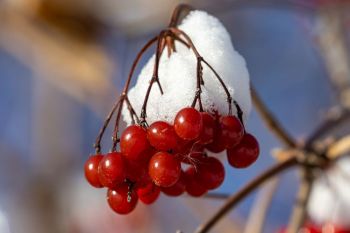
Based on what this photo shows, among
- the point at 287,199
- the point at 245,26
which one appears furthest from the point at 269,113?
the point at 245,26

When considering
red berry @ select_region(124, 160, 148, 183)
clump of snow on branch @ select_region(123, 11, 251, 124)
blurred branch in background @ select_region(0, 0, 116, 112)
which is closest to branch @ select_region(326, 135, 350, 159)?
clump of snow on branch @ select_region(123, 11, 251, 124)

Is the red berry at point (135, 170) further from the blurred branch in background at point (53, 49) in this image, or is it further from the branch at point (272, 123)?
the blurred branch in background at point (53, 49)

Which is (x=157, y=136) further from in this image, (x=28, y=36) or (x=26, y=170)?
(x=26, y=170)

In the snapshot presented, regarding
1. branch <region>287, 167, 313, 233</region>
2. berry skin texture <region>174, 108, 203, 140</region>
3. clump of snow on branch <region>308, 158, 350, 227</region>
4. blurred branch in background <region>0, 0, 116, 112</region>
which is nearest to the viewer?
berry skin texture <region>174, 108, 203, 140</region>

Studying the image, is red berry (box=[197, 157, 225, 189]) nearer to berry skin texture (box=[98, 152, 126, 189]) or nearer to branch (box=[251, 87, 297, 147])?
berry skin texture (box=[98, 152, 126, 189])

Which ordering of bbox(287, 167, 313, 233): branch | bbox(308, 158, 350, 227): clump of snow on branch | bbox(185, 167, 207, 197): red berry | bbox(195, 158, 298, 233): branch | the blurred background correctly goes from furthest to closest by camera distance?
the blurred background → bbox(308, 158, 350, 227): clump of snow on branch → bbox(287, 167, 313, 233): branch → bbox(195, 158, 298, 233): branch → bbox(185, 167, 207, 197): red berry
